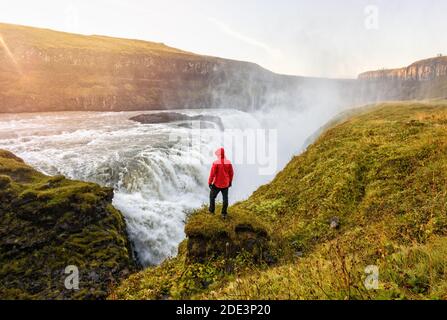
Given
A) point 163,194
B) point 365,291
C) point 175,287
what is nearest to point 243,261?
point 175,287

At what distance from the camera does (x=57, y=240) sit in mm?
12789

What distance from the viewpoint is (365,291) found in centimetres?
421

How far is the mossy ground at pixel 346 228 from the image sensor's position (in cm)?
489

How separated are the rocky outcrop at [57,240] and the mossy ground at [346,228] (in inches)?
122

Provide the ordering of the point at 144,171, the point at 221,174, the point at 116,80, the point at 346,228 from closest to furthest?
the point at 221,174
the point at 346,228
the point at 144,171
the point at 116,80

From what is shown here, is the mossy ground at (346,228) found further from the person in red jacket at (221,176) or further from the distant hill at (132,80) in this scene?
the distant hill at (132,80)

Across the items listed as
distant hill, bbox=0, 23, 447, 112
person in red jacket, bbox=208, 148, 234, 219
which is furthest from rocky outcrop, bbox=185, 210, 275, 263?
distant hill, bbox=0, 23, 447, 112

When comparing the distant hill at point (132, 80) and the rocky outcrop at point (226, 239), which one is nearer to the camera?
the rocky outcrop at point (226, 239)

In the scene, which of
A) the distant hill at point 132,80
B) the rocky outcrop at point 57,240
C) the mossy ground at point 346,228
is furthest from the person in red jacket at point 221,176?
the distant hill at point 132,80

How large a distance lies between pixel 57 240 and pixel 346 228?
11297 millimetres

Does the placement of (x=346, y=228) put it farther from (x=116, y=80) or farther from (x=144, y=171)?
(x=116, y=80)

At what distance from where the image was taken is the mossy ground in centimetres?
489

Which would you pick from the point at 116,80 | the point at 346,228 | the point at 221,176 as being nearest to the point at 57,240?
the point at 221,176

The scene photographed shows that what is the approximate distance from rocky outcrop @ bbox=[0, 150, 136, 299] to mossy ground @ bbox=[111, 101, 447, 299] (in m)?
3.10
